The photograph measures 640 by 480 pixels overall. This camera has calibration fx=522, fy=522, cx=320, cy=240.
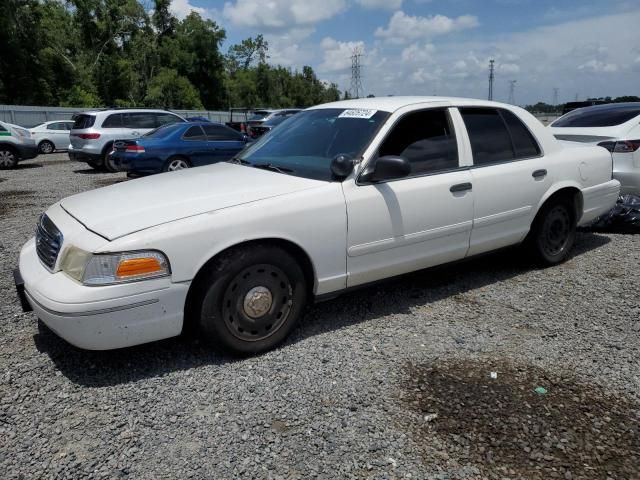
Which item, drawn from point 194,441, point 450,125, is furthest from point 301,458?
point 450,125

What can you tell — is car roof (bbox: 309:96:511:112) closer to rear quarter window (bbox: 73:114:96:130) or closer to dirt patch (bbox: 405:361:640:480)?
dirt patch (bbox: 405:361:640:480)

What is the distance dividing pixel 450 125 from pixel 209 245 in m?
2.26

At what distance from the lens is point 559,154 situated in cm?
486

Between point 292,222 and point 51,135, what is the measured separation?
20.3 metres

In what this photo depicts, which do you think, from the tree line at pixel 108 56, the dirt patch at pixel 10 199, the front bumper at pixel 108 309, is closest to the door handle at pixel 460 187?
the front bumper at pixel 108 309

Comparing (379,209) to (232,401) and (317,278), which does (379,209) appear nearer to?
(317,278)

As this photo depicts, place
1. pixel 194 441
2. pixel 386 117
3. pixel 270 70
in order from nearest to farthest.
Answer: pixel 194 441 < pixel 386 117 < pixel 270 70

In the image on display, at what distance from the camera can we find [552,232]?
196 inches

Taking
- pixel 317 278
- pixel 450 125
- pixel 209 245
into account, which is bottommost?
pixel 317 278

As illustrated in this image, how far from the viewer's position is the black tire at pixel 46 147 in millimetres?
20328

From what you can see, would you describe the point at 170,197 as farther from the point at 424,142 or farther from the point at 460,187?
the point at 460,187

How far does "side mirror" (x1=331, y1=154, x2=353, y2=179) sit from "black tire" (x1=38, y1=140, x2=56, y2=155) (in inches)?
797

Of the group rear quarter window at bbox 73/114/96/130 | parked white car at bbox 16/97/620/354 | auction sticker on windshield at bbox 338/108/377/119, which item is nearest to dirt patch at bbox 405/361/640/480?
parked white car at bbox 16/97/620/354

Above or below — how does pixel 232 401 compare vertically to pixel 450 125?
below
